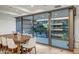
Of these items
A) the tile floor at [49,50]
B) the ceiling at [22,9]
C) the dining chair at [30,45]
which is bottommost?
the tile floor at [49,50]

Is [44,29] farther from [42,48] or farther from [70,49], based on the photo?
[70,49]

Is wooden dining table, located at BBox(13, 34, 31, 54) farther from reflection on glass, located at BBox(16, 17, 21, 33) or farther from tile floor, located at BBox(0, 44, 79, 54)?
tile floor, located at BBox(0, 44, 79, 54)

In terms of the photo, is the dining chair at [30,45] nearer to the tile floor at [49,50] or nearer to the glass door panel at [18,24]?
the tile floor at [49,50]

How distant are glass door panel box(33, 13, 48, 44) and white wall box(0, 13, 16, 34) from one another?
451 mm

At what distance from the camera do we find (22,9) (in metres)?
2.13

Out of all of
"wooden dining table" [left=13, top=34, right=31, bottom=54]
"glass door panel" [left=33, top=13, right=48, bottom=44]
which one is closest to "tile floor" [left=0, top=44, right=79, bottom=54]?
"glass door panel" [left=33, top=13, right=48, bottom=44]

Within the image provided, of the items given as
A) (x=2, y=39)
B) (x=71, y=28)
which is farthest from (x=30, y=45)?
(x=71, y=28)

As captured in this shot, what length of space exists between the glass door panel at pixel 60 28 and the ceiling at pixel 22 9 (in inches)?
8.6

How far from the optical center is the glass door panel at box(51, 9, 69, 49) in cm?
215

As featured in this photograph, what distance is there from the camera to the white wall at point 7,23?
2113mm

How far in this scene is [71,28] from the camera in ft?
6.92

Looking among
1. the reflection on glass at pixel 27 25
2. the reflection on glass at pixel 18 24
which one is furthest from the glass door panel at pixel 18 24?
the reflection on glass at pixel 27 25

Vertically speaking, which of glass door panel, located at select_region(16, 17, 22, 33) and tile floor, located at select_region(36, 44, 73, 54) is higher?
glass door panel, located at select_region(16, 17, 22, 33)
